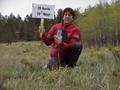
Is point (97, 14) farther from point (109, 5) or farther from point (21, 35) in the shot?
point (21, 35)

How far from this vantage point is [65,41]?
Result: 7391 millimetres

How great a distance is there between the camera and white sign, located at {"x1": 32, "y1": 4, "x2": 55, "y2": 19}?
763cm

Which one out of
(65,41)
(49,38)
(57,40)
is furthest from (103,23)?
(57,40)

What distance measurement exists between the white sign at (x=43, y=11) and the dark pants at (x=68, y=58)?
755mm

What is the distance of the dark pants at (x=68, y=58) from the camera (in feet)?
24.3

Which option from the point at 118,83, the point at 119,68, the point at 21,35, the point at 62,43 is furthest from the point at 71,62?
the point at 21,35

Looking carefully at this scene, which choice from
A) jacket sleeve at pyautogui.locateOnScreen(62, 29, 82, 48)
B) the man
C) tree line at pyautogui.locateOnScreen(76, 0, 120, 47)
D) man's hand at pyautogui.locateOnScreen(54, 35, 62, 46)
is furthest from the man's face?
tree line at pyautogui.locateOnScreen(76, 0, 120, 47)

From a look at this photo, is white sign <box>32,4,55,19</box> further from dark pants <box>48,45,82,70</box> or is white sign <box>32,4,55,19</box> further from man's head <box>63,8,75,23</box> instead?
dark pants <box>48,45,82,70</box>

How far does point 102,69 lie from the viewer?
639 centimetres

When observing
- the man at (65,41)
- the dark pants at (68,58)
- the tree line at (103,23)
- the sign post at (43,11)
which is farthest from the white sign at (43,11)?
the tree line at (103,23)

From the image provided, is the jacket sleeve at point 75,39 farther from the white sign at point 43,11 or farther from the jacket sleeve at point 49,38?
the white sign at point 43,11

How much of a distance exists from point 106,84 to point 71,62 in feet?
8.82

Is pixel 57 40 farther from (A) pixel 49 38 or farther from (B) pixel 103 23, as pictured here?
(B) pixel 103 23

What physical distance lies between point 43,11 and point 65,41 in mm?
755
